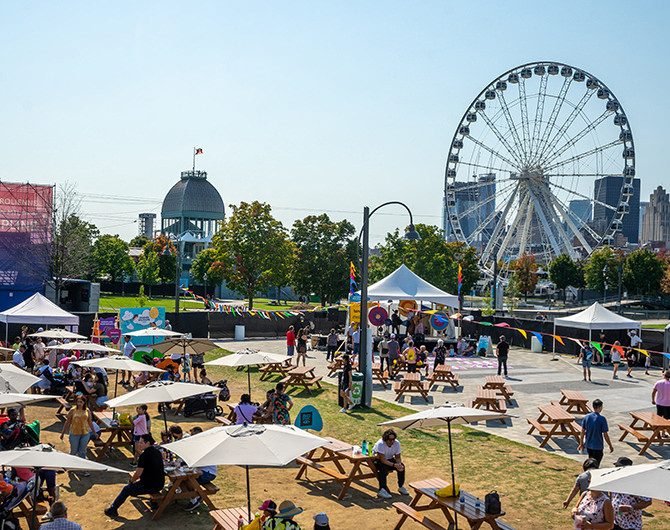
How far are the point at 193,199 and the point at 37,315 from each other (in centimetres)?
9167

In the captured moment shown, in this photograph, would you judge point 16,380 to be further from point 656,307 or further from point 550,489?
point 656,307

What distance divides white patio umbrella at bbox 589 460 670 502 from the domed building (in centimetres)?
10699

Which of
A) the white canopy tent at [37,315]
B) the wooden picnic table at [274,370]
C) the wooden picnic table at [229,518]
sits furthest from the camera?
the white canopy tent at [37,315]

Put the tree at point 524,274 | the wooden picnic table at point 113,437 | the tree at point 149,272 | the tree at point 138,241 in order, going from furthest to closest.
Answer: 1. the tree at point 138,241
2. the tree at point 524,274
3. the tree at point 149,272
4. the wooden picnic table at point 113,437

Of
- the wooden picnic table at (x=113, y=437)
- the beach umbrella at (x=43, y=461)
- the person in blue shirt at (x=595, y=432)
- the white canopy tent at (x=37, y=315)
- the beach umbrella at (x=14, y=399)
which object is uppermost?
the white canopy tent at (x=37, y=315)

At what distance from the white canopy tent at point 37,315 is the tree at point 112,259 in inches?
2456

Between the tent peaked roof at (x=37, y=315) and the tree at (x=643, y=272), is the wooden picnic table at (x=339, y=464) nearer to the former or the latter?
the tent peaked roof at (x=37, y=315)

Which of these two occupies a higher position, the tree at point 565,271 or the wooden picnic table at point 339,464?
the tree at point 565,271

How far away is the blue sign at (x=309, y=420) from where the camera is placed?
1329 centimetres

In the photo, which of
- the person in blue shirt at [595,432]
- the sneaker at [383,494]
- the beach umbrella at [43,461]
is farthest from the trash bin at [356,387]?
the beach umbrella at [43,461]

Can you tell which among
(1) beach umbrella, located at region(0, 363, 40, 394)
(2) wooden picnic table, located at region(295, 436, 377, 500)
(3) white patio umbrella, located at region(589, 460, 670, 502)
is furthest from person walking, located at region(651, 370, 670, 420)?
(1) beach umbrella, located at region(0, 363, 40, 394)

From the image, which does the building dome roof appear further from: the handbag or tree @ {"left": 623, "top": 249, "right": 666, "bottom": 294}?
the handbag

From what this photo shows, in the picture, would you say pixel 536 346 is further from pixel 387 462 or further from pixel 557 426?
pixel 387 462

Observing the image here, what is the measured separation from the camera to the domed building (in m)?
113
